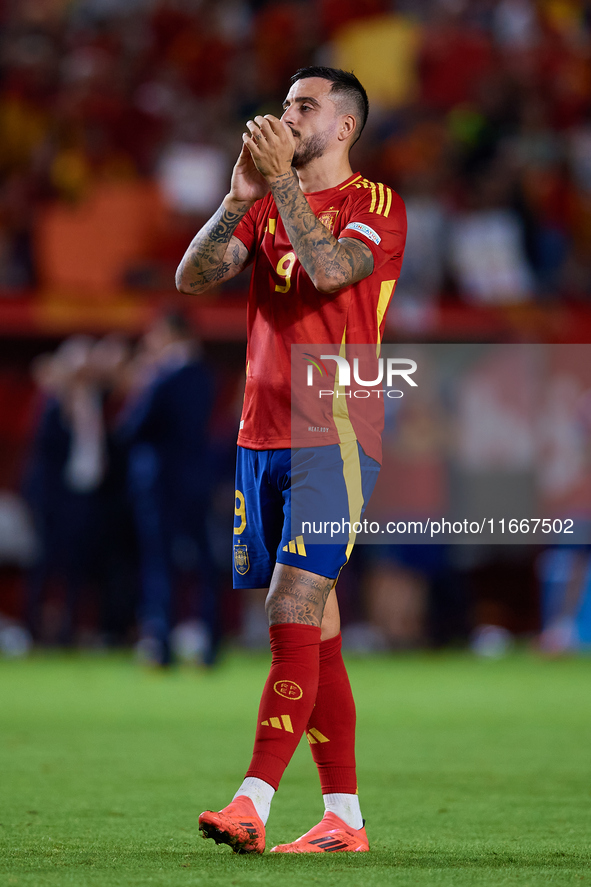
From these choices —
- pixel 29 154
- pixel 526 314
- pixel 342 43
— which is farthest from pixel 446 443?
pixel 342 43

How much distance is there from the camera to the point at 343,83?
142 inches

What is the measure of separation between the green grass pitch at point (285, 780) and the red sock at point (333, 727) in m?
0.20

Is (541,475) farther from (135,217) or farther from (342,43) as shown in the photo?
(342,43)

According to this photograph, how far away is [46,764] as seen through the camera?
4.80 m

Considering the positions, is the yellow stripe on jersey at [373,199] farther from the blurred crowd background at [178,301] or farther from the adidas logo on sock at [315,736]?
the blurred crowd background at [178,301]

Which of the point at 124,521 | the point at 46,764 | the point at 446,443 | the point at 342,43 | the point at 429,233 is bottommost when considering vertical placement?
the point at 46,764

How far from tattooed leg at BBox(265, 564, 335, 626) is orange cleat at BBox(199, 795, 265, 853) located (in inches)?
18.5

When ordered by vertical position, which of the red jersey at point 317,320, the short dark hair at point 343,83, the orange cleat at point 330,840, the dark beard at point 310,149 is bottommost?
the orange cleat at point 330,840

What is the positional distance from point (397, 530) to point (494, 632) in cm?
198

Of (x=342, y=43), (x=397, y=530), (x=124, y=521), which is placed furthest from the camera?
(x=342, y=43)

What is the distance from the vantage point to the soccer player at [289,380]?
321 centimetres

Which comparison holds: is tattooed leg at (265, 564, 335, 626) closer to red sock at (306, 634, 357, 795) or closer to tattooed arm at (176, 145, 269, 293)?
red sock at (306, 634, 357, 795)

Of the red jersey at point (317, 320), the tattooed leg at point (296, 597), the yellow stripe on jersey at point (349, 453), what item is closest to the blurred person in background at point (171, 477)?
the red jersey at point (317, 320)

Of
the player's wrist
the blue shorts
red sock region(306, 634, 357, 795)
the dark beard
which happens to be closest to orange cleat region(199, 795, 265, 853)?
red sock region(306, 634, 357, 795)
